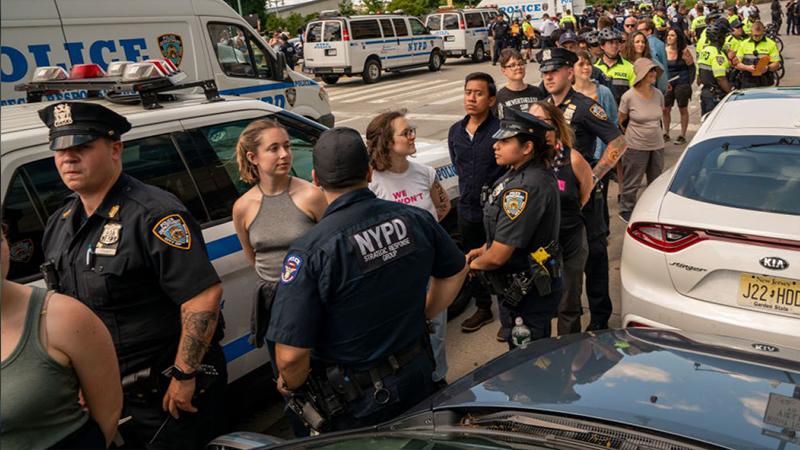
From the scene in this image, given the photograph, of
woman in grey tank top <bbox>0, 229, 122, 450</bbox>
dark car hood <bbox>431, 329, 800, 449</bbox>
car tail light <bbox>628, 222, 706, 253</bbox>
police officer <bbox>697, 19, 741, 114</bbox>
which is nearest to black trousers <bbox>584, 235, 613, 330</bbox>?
car tail light <bbox>628, 222, 706, 253</bbox>

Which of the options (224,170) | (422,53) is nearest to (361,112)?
(422,53)

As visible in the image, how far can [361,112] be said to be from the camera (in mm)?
14883

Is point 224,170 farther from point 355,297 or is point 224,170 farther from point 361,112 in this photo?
point 361,112

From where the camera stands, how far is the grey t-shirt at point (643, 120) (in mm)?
6074

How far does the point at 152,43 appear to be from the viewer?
776 centimetres

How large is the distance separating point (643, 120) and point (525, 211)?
351cm

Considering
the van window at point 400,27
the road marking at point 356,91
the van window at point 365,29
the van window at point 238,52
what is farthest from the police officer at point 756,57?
the van window at point 400,27

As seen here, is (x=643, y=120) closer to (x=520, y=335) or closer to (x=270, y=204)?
(x=520, y=335)

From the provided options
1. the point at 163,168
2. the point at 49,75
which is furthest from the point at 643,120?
the point at 49,75

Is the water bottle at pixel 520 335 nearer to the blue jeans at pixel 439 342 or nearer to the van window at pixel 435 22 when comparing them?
the blue jeans at pixel 439 342

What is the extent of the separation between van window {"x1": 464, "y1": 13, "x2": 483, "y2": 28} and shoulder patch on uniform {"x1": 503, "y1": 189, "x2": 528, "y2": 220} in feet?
75.4

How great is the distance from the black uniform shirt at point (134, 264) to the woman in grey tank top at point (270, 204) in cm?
51

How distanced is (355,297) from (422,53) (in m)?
20.9

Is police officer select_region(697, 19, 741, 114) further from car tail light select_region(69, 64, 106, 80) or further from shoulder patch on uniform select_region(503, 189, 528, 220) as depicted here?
car tail light select_region(69, 64, 106, 80)
